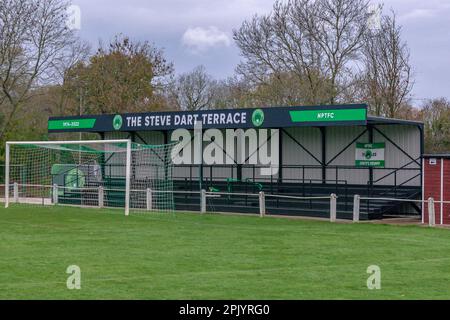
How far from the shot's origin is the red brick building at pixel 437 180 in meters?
26.1

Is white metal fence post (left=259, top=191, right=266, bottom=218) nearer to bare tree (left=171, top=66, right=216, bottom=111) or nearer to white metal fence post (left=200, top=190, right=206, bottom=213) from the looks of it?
white metal fence post (left=200, top=190, right=206, bottom=213)

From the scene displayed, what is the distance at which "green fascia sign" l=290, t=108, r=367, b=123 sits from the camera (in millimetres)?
27688

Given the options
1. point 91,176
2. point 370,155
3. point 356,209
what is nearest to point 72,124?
point 91,176

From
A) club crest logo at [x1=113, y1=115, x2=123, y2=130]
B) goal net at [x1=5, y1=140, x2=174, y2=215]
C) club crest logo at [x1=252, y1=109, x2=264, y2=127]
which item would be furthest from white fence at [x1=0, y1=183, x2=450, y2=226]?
club crest logo at [x1=113, y1=115, x2=123, y2=130]

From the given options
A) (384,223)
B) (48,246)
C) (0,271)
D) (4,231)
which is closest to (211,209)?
(384,223)

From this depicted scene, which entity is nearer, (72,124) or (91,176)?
(91,176)

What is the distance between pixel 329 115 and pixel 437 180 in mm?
4704

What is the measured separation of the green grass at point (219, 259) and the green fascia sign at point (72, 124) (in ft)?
41.5

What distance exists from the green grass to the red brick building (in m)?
2.46

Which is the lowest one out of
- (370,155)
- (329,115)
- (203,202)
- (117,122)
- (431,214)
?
(431,214)

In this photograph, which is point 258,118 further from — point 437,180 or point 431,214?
point 431,214

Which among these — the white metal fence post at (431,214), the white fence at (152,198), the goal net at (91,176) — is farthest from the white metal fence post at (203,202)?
the white metal fence post at (431,214)

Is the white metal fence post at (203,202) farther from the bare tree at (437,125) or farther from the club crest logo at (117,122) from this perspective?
the bare tree at (437,125)

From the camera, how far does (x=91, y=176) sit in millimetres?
38125
